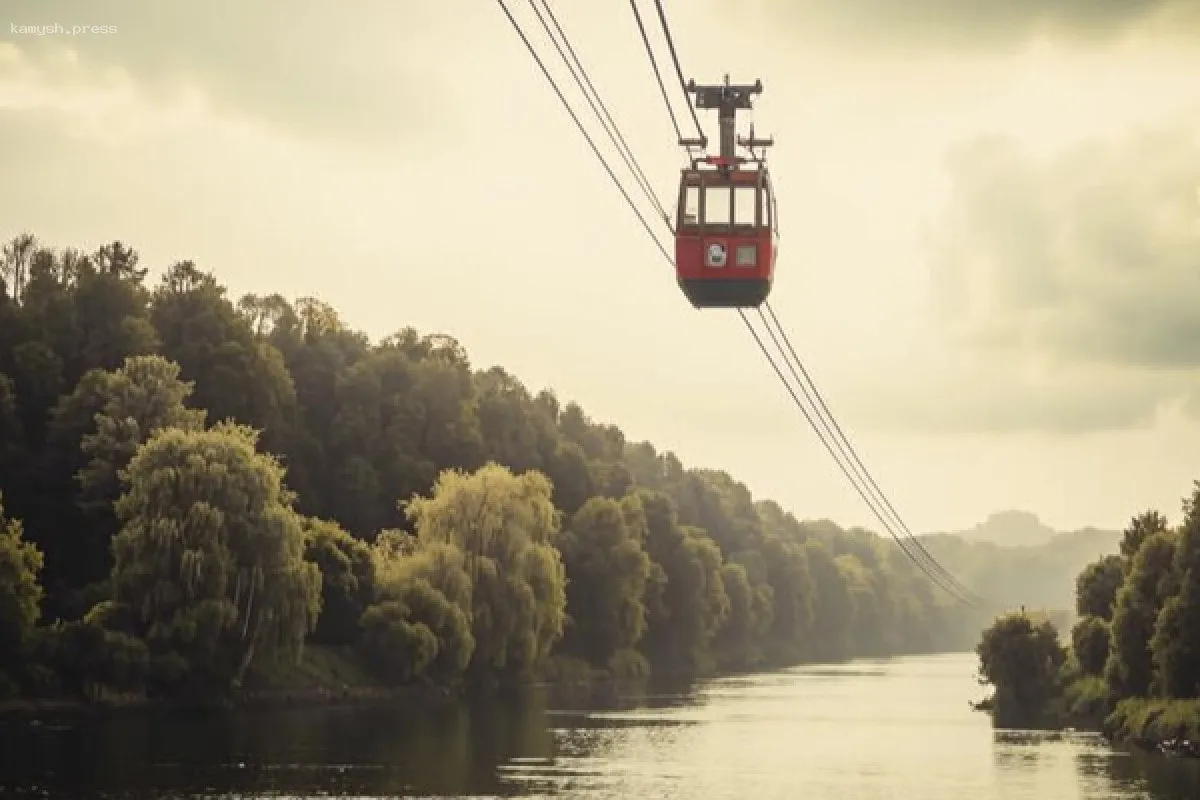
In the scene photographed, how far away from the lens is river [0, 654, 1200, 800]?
74.8 meters

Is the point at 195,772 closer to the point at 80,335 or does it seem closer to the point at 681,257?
the point at 681,257

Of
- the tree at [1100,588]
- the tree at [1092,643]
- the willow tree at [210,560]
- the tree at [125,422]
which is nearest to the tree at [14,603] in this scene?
the willow tree at [210,560]

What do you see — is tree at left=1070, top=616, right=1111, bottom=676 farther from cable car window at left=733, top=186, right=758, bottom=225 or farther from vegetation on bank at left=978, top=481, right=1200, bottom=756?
cable car window at left=733, top=186, right=758, bottom=225

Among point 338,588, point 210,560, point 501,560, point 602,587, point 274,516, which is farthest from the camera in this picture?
point 602,587

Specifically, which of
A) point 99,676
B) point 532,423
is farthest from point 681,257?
point 532,423

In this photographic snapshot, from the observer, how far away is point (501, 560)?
445 ft

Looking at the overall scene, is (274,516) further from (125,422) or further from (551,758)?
(551,758)

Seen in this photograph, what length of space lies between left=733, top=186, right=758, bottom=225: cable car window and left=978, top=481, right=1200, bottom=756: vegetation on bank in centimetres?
5041

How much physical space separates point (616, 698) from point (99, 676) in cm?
5187

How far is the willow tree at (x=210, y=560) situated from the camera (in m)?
104

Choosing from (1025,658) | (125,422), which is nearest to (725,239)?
(125,422)

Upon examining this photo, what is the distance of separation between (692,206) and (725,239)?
146cm

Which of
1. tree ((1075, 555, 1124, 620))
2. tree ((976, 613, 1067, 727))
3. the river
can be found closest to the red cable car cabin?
the river

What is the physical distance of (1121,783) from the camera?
80.2 m
